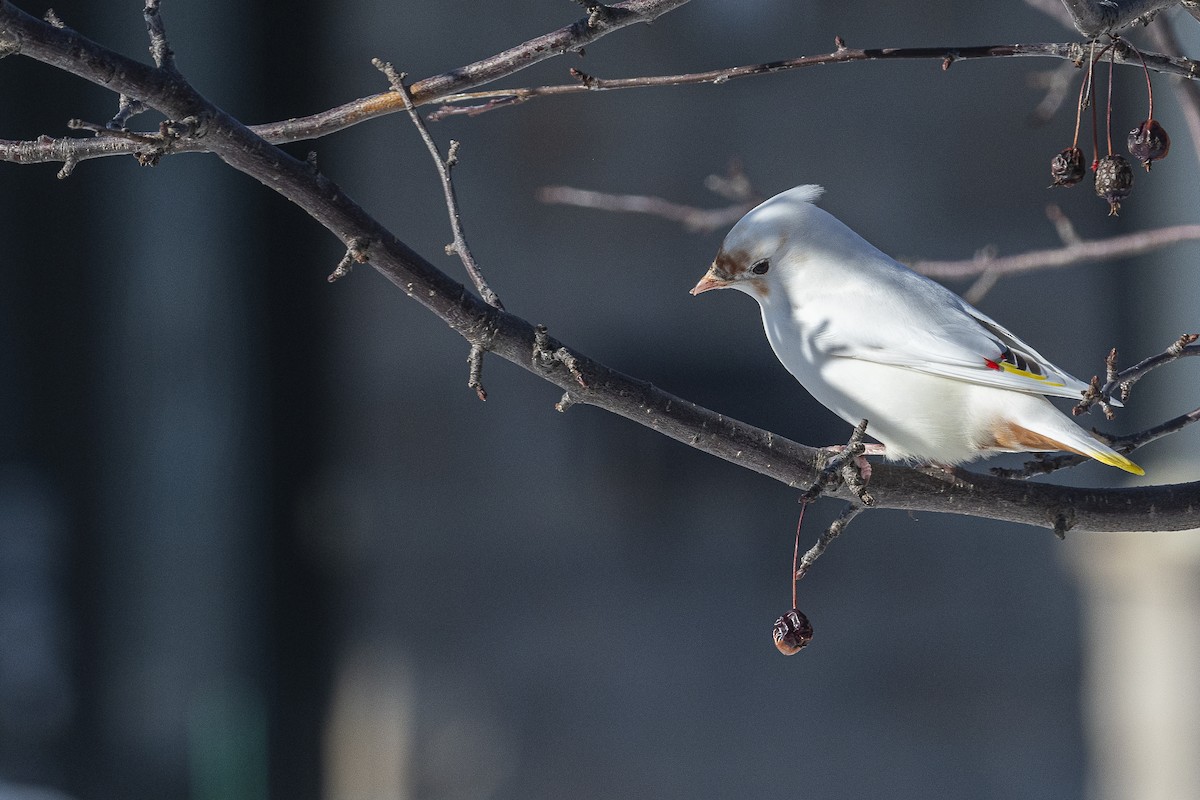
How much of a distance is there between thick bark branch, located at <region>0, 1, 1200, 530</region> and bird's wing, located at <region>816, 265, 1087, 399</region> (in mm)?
178

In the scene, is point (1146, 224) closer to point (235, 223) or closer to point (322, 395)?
point (322, 395)

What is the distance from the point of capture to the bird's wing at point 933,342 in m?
1.61

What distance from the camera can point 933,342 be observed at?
65.9 inches

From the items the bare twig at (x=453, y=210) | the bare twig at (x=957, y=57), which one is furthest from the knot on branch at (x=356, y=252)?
the bare twig at (x=957, y=57)

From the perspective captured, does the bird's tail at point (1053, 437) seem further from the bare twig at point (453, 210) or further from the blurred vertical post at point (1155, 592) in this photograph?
the blurred vertical post at point (1155, 592)

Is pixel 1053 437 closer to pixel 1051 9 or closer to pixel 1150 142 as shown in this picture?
pixel 1150 142

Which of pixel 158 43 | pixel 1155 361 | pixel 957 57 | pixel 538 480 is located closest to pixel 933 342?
pixel 1155 361

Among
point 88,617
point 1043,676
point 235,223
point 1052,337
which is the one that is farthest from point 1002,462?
point 88,617

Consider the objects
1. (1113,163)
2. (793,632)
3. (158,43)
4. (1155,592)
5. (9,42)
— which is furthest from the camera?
(1155,592)

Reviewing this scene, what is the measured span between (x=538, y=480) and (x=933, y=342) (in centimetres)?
223

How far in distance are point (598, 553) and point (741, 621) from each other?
1.54 feet

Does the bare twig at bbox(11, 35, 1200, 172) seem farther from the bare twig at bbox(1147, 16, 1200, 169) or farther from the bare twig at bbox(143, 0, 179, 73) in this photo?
the bare twig at bbox(1147, 16, 1200, 169)

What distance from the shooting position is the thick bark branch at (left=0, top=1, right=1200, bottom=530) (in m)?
1.07

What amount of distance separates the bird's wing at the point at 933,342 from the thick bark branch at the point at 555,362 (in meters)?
0.18
